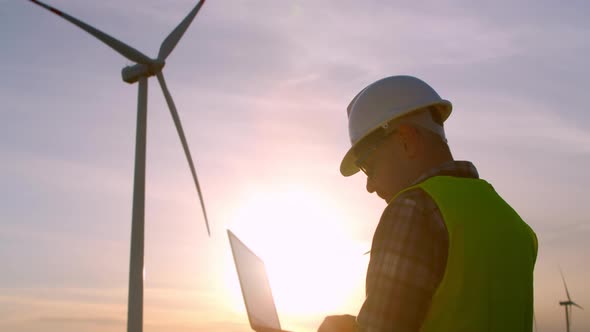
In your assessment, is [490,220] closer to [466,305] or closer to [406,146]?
[466,305]

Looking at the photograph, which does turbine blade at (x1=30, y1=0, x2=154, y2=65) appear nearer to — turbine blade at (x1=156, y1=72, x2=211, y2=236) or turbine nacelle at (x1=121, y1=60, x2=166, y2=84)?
turbine nacelle at (x1=121, y1=60, x2=166, y2=84)

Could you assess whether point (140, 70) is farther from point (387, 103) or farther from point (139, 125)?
point (387, 103)

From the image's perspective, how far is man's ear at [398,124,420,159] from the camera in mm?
6239

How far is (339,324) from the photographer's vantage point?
238 inches

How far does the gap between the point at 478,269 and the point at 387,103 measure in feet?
7.40

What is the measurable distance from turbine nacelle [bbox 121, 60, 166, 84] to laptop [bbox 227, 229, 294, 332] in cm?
3456

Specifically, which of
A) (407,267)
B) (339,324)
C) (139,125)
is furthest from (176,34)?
(407,267)

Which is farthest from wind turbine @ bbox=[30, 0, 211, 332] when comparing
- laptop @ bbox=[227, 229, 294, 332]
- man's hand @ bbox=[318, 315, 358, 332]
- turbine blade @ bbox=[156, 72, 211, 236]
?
man's hand @ bbox=[318, 315, 358, 332]

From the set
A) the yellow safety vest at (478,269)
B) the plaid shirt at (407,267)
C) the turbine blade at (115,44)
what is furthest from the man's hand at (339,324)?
the turbine blade at (115,44)

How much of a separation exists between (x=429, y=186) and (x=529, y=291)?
134 centimetres

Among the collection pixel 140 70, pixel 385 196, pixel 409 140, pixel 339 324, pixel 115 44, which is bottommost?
pixel 339 324

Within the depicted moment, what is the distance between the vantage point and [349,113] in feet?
23.4

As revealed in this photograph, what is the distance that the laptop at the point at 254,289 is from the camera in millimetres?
6152

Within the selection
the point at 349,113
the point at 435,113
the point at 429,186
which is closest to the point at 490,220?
the point at 429,186
